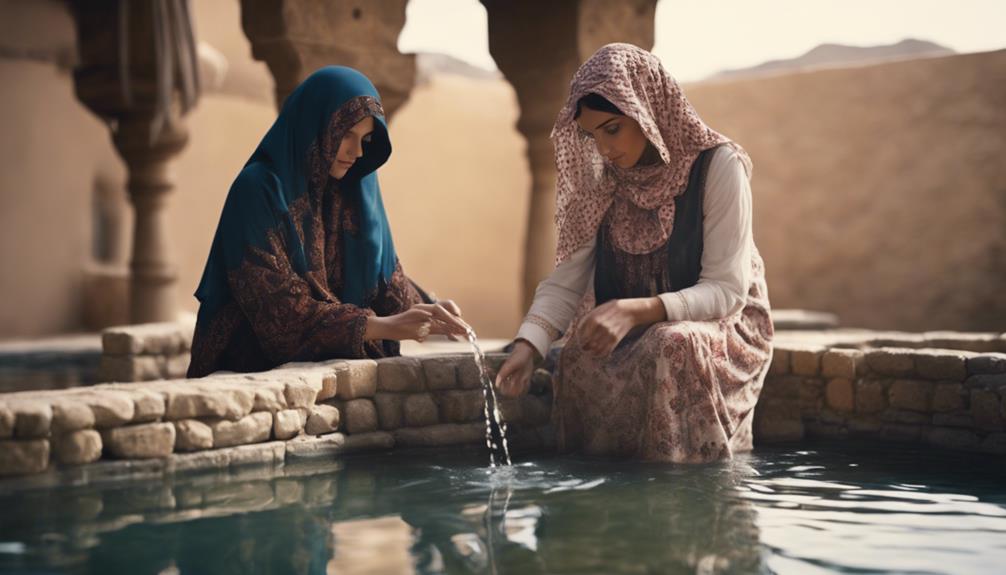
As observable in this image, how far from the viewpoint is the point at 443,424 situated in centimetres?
477

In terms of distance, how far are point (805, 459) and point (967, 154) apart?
990cm

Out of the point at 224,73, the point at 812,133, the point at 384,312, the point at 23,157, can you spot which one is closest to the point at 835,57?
the point at 812,133

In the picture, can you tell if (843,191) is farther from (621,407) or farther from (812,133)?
Answer: (621,407)

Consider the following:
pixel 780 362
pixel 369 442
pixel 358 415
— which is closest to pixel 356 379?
pixel 358 415

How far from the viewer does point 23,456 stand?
3.46m

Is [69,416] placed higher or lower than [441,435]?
higher

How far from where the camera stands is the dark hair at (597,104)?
4.25 m

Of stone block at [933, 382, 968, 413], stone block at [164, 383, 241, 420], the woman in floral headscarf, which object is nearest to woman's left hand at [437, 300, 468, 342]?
the woman in floral headscarf

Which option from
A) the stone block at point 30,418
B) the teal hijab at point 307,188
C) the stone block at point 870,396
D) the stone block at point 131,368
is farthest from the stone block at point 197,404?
the stone block at point 131,368

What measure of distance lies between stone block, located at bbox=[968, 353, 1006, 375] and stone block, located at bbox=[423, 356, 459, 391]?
211 cm

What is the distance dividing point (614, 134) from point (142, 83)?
6.41 meters

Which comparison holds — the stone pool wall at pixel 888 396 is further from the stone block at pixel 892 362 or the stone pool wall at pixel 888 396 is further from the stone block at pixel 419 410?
the stone block at pixel 419 410

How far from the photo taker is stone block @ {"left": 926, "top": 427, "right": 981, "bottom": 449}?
15.2ft

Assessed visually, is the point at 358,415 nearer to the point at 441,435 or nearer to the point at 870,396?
the point at 441,435
